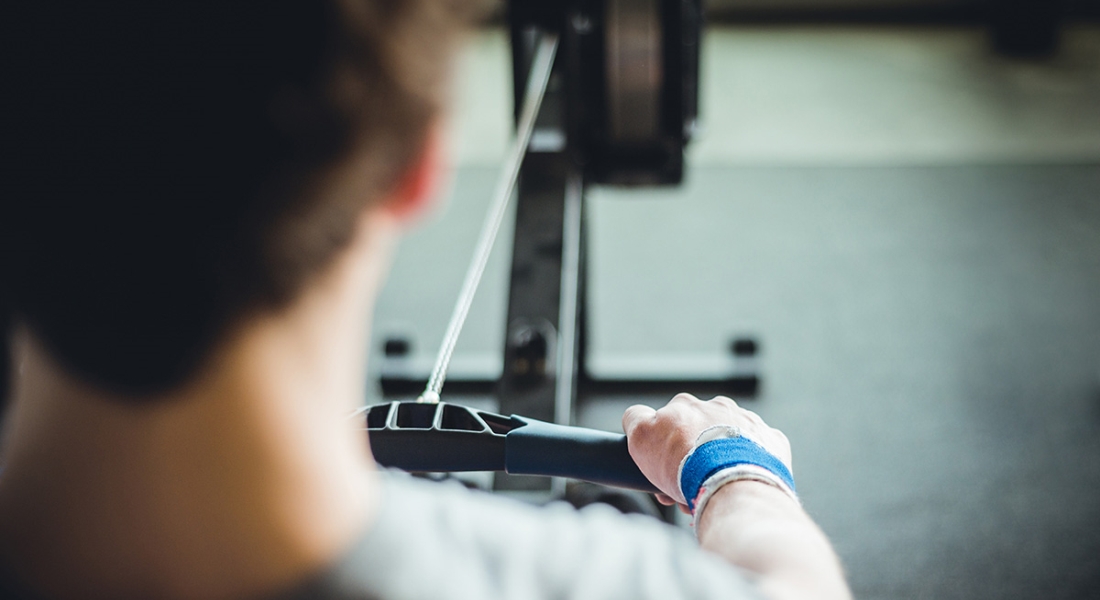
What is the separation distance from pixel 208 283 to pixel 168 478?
3.2 inches

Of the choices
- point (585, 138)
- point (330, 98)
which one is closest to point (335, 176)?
point (330, 98)

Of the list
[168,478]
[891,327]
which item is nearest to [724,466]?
[168,478]

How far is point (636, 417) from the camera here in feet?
2.64

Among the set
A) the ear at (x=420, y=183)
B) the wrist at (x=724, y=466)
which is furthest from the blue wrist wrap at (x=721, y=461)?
the ear at (x=420, y=183)

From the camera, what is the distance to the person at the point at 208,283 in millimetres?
353

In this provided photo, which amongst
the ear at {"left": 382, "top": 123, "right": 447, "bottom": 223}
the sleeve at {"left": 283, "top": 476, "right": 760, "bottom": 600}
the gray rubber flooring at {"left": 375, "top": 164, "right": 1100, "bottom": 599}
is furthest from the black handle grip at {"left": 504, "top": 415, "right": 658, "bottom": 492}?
the gray rubber flooring at {"left": 375, "top": 164, "right": 1100, "bottom": 599}

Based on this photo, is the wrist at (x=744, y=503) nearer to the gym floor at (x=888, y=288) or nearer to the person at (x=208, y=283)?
the person at (x=208, y=283)

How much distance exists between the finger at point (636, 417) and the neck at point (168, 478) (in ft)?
1.42

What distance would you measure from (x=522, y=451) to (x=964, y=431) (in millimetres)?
1519

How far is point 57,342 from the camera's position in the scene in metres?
0.38

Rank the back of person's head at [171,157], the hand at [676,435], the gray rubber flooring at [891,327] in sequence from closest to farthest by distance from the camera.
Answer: the back of person's head at [171,157], the hand at [676,435], the gray rubber flooring at [891,327]

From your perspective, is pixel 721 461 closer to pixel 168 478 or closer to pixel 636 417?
pixel 636 417

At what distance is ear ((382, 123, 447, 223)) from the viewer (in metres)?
0.42

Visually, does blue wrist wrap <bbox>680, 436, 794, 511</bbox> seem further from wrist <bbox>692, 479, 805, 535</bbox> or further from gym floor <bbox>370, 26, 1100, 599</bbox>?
gym floor <bbox>370, 26, 1100, 599</bbox>
